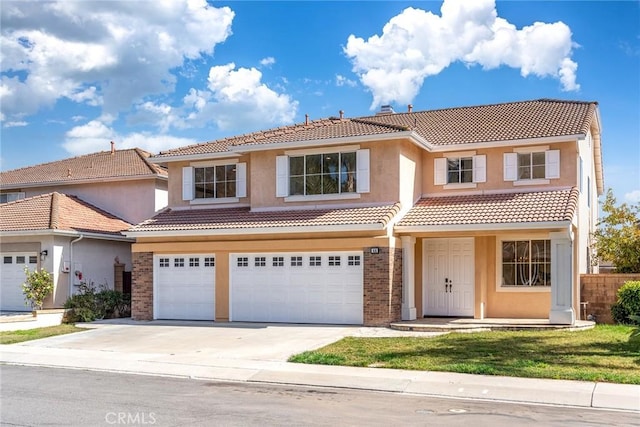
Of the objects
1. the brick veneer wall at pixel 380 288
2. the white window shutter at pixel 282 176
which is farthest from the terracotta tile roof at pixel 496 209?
the white window shutter at pixel 282 176

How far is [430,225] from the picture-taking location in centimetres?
2006

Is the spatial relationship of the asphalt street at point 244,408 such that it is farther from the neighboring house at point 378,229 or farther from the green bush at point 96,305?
the green bush at point 96,305

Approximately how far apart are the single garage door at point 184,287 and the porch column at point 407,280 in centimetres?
589

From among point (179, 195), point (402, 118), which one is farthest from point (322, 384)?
point (402, 118)

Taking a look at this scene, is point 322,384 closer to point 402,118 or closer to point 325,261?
point 325,261

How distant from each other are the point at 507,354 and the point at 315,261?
25.4 ft

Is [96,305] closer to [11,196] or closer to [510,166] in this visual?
[11,196]

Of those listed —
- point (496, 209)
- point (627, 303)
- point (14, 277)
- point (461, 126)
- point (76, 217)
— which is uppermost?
point (461, 126)

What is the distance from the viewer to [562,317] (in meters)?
18.8

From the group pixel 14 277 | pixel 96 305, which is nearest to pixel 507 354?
pixel 96 305

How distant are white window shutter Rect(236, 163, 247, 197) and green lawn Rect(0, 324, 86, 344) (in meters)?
6.50

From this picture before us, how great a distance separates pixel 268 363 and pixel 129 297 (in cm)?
1186

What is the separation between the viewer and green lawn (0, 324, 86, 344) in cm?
1880

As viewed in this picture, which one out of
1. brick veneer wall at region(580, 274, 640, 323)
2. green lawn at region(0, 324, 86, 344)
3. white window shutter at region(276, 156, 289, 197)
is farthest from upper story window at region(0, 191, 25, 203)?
brick veneer wall at region(580, 274, 640, 323)
